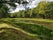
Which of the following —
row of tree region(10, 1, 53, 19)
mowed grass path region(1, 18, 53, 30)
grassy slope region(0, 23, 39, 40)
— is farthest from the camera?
row of tree region(10, 1, 53, 19)

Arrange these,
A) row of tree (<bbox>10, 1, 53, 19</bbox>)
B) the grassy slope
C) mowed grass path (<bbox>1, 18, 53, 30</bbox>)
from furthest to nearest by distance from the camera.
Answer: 1. row of tree (<bbox>10, 1, 53, 19</bbox>)
2. mowed grass path (<bbox>1, 18, 53, 30</bbox>)
3. the grassy slope

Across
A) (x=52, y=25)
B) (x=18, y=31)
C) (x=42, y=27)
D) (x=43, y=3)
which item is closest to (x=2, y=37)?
(x=18, y=31)

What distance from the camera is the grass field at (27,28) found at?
16.8 ft

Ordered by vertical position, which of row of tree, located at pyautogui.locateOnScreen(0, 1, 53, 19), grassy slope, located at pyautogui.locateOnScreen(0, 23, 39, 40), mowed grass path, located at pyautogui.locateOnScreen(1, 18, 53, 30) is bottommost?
grassy slope, located at pyautogui.locateOnScreen(0, 23, 39, 40)

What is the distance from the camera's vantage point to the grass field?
16.8 ft

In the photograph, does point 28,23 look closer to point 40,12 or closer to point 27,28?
point 27,28

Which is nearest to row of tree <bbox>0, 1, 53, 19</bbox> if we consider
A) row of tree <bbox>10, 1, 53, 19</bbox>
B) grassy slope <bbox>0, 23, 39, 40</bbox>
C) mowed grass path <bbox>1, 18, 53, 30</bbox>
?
row of tree <bbox>10, 1, 53, 19</bbox>

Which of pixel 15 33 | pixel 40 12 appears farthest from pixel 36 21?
pixel 15 33

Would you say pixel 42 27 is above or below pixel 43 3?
below

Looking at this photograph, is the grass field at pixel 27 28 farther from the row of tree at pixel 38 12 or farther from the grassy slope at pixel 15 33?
the row of tree at pixel 38 12

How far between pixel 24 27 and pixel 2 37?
0.98m

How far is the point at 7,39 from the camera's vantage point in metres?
4.91

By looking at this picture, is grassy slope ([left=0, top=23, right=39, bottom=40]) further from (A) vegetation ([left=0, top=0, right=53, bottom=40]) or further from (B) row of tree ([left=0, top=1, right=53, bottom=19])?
(B) row of tree ([left=0, top=1, right=53, bottom=19])

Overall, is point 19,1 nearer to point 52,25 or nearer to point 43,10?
point 43,10
